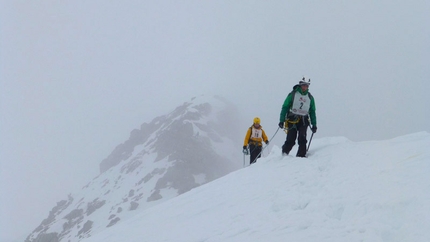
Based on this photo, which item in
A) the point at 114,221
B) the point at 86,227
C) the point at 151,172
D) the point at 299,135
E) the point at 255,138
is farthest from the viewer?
the point at 151,172

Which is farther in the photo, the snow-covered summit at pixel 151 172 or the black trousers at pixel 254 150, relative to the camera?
the snow-covered summit at pixel 151 172

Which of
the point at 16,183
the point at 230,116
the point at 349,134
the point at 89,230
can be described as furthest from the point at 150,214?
the point at 16,183

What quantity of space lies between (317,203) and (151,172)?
52.4m

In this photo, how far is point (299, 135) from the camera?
10.7 m

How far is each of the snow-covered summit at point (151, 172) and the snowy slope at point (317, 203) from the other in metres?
36.5

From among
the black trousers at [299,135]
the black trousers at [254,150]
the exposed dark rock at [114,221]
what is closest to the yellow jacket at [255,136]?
the black trousers at [254,150]

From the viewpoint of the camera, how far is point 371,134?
122 metres

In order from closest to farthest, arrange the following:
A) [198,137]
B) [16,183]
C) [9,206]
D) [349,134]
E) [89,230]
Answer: [89,230]
[198,137]
[349,134]
[9,206]
[16,183]

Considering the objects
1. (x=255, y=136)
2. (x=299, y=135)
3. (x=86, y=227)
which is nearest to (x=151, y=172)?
(x=86, y=227)

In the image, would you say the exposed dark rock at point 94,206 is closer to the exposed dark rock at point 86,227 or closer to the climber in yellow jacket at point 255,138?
the exposed dark rock at point 86,227

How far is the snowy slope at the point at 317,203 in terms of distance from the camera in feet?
16.0

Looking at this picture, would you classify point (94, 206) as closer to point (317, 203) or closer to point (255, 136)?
point (255, 136)

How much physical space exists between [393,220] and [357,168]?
300 cm

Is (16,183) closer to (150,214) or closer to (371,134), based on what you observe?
(371,134)
